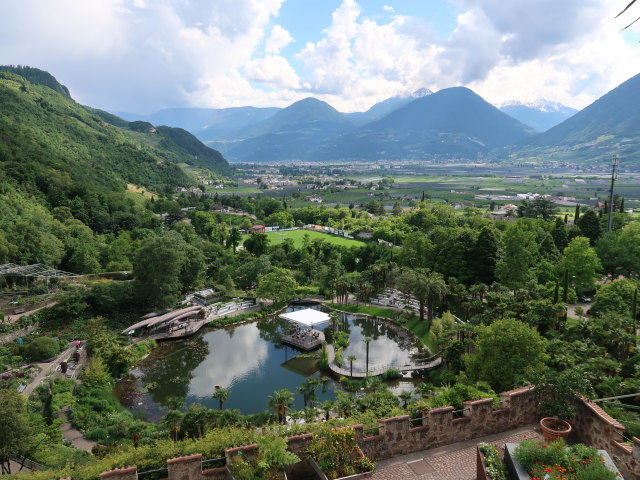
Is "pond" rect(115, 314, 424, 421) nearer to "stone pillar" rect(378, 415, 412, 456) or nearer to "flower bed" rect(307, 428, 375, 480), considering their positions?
"flower bed" rect(307, 428, 375, 480)

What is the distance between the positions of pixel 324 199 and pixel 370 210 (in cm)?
4236

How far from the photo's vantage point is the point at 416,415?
38.4 feet

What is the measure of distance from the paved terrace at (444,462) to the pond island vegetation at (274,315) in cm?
109

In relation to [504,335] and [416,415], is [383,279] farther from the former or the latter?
[416,415]

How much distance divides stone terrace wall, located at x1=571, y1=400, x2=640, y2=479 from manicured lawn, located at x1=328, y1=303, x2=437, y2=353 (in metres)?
20.0

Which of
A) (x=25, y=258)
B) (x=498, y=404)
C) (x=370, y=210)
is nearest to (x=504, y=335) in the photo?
(x=498, y=404)

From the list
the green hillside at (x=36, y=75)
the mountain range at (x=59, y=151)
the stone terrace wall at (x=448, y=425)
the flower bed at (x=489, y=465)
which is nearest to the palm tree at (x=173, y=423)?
the stone terrace wall at (x=448, y=425)

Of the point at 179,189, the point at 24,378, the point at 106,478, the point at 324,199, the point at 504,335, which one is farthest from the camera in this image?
the point at 324,199

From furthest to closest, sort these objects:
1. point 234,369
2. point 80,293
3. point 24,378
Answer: point 80,293, point 234,369, point 24,378

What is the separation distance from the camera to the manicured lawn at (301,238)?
72.0 meters

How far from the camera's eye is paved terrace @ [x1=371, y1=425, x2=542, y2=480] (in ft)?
32.1

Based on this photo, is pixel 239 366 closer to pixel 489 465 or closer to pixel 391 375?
pixel 391 375

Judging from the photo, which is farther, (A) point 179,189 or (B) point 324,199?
(B) point 324,199

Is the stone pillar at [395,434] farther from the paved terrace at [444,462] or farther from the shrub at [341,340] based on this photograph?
the shrub at [341,340]
